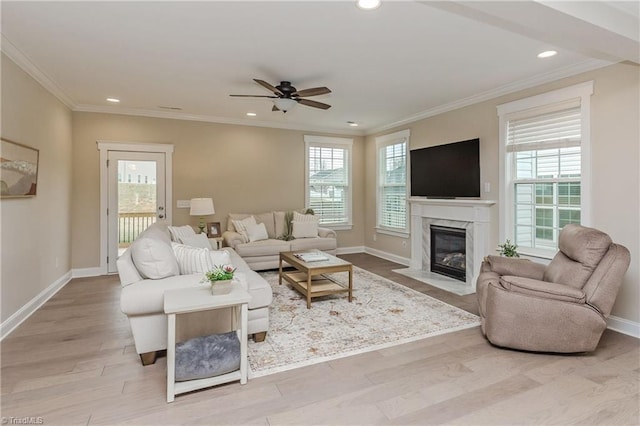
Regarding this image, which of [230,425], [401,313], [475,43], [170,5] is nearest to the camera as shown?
[230,425]

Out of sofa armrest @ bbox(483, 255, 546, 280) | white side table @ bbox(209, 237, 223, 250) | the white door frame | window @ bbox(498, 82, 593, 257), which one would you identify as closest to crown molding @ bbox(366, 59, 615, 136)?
window @ bbox(498, 82, 593, 257)

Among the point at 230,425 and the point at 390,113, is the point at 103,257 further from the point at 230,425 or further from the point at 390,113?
the point at 390,113

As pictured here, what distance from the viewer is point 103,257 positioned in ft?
17.5

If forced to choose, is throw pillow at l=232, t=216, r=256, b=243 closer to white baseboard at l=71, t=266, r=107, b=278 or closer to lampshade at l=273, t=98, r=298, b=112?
white baseboard at l=71, t=266, r=107, b=278

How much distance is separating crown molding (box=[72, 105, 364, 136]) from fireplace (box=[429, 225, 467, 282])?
292 centimetres

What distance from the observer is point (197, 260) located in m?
2.80

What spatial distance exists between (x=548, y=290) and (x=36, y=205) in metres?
5.15

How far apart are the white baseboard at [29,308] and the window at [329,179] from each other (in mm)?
4152

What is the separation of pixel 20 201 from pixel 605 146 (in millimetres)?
5854

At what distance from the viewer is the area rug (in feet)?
8.70

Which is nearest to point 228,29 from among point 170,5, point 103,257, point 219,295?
point 170,5

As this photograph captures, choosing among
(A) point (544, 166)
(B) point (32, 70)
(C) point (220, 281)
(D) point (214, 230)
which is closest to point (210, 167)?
(D) point (214, 230)

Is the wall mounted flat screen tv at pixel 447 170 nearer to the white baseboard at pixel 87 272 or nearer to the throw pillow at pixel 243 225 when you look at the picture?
the throw pillow at pixel 243 225

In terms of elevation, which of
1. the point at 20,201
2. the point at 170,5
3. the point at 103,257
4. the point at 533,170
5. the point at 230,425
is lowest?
the point at 230,425
